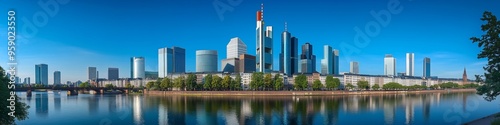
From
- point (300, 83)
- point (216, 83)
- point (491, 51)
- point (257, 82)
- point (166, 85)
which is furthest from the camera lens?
point (166, 85)

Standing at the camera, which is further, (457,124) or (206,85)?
(206,85)

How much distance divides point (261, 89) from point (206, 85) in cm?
2329

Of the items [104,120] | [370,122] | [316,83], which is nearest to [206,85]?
[316,83]

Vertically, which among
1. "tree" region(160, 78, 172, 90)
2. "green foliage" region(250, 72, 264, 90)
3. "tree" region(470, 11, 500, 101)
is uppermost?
"tree" region(470, 11, 500, 101)

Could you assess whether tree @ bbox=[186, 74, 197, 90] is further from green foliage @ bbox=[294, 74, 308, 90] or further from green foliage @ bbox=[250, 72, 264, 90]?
green foliage @ bbox=[294, 74, 308, 90]

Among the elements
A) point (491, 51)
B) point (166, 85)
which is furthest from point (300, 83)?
point (491, 51)

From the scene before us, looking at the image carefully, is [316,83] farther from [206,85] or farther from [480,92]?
[480,92]

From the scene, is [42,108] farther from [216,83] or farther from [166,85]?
[166,85]

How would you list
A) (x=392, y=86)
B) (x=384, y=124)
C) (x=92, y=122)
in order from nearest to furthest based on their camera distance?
(x=384, y=124) < (x=92, y=122) < (x=392, y=86)

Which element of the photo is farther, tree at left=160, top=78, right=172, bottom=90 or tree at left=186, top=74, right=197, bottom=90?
tree at left=160, top=78, right=172, bottom=90

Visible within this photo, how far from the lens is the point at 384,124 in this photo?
36.5 metres

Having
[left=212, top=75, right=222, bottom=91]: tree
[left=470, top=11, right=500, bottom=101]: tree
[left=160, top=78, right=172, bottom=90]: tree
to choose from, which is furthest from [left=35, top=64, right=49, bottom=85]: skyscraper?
[left=470, top=11, right=500, bottom=101]: tree

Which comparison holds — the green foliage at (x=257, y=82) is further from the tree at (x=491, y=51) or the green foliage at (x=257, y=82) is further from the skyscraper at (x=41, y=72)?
the skyscraper at (x=41, y=72)

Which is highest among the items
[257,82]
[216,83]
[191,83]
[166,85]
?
[257,82]
